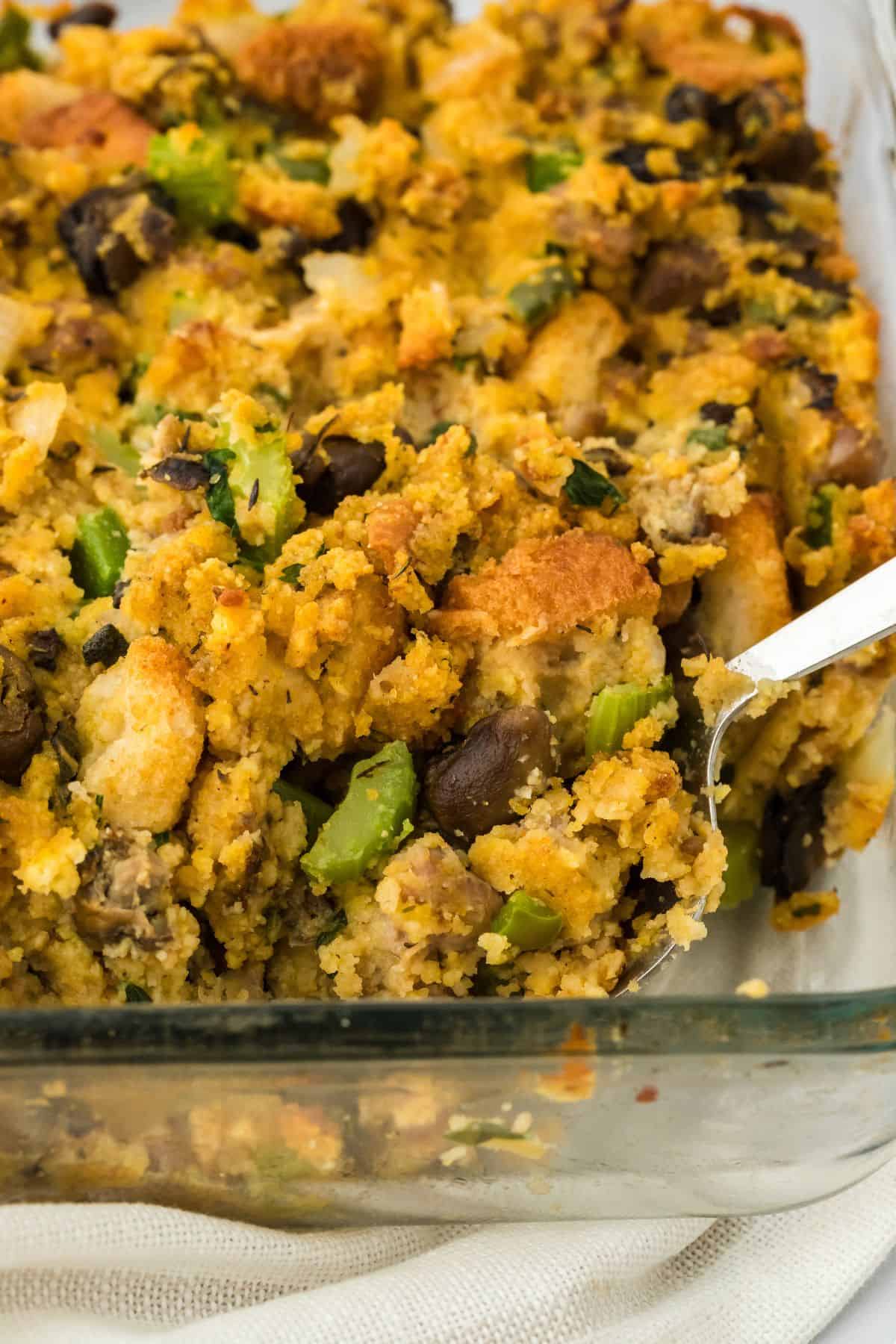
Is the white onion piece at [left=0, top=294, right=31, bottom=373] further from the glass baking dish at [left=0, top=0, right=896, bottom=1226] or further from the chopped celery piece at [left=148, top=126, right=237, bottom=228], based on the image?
the glass baking dish at [left=0, top=0, right=896, bottom=1226]

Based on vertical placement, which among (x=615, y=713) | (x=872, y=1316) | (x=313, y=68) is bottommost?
(x=872, y=1316)

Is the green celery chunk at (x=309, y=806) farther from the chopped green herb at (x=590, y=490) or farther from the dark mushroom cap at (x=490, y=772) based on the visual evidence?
the chopped green herb at (x=590, y=490)

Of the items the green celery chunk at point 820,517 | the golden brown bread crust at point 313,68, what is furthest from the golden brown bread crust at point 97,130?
the green celery chunk at point 820,517

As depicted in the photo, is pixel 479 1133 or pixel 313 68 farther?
pixel 313 68

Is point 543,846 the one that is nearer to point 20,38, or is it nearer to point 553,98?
point 553,98

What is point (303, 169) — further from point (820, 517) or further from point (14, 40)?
point (820, 517)

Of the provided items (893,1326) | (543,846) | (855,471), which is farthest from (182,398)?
(893,1326)

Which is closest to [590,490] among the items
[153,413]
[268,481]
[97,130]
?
[268,481]
